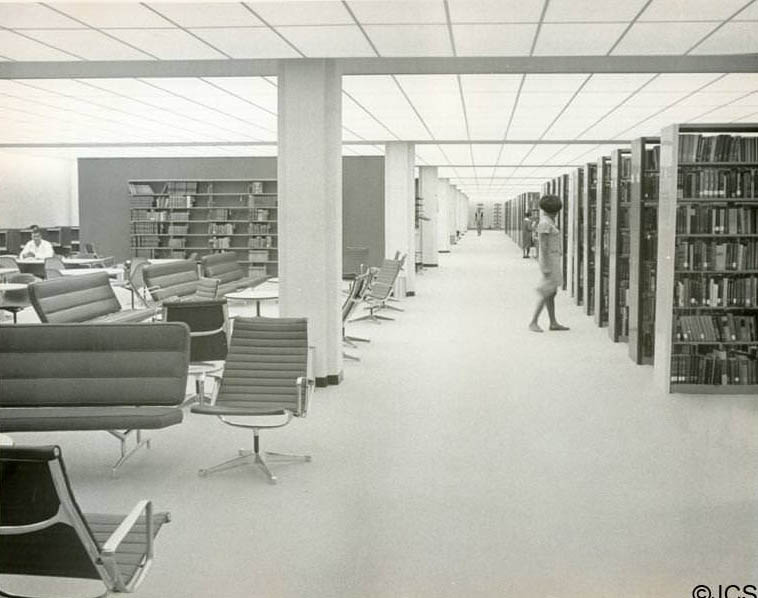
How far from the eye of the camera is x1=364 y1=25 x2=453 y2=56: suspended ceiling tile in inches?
230

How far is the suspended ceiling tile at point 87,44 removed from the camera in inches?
236

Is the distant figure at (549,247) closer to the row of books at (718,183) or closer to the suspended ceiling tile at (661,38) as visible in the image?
the row of books at (718,183)

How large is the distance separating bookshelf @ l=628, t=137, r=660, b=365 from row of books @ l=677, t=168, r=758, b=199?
0.95 metres

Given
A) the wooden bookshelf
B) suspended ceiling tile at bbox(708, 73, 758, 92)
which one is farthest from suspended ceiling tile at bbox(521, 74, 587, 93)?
the wooden bookshelf

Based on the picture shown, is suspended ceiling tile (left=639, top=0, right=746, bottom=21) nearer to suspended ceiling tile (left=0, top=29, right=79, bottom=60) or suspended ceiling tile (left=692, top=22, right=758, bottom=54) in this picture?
suspended ceiling tile (left=692, top=22, right=758, bottom=54)

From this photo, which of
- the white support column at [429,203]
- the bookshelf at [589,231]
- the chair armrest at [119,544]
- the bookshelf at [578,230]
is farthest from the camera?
the white support column at [429,203]

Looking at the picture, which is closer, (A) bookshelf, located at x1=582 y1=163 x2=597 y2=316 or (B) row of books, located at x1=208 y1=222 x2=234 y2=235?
(A) bookshelf, located at x1=582 y1=163 x2=597 y2=316

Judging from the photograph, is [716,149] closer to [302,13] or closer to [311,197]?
[311,197]

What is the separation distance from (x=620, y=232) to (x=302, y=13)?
17.6ft

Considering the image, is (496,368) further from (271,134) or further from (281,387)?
(271,134)

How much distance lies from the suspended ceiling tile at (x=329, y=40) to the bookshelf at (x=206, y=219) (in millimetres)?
10658

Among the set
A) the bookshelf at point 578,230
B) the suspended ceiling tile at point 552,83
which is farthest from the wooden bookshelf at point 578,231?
the suspended ceiling tile at point 552,83

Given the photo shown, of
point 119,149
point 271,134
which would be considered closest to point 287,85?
point 271,134

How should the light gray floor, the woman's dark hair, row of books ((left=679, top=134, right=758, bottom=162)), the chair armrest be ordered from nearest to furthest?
the chair armrest, the light gray floor, row of books ((left=679, top=134, right=758, bottom=162)), the woman's dark hair
